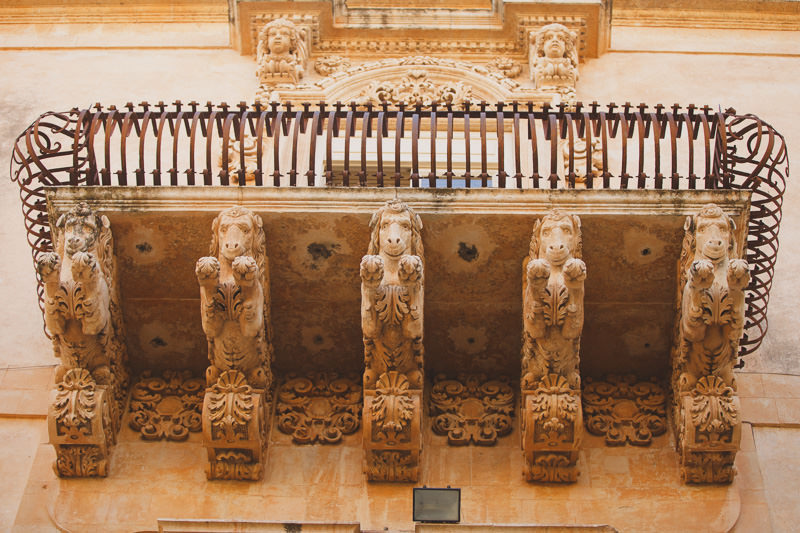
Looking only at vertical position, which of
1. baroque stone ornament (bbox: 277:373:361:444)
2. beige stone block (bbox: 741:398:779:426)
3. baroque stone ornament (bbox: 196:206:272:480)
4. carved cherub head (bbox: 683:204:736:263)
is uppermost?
carved cherub head (bbox: 683:204:736:263)

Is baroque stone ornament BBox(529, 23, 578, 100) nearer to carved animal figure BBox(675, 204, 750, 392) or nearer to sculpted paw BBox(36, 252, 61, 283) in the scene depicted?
carved animal figure BBox(675, 204, 750, 392)

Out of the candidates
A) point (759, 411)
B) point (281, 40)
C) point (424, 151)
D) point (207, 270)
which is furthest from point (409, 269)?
point (281, 40)

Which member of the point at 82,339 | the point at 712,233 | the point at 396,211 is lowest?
the point at 82,339

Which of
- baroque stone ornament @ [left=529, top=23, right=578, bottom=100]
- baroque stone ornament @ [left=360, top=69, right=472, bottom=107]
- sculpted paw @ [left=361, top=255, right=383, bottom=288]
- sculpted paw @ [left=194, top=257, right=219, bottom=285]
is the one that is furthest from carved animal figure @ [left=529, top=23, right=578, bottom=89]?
sculpted paw @ [left=194, top=257, right=219, bottom=285]

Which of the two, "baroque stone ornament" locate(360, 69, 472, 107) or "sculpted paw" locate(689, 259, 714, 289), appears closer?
"sculpted paw" locate(689, 259, 714, 289)

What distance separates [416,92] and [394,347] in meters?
3.79

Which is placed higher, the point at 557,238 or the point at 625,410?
the point at 557,238

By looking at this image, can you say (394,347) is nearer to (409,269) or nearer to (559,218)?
(409,269)

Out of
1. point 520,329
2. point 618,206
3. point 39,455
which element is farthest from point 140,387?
point 618,206

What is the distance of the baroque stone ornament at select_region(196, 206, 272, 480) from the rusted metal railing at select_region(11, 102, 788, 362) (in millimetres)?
540

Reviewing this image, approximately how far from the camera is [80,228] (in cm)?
863

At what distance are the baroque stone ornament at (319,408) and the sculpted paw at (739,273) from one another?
2513 mm

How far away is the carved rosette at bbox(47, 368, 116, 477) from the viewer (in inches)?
338

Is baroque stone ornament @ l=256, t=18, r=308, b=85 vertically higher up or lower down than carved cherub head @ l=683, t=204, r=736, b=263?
higher up
